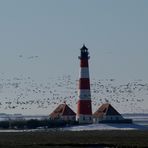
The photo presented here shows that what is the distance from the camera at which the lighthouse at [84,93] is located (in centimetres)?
8338

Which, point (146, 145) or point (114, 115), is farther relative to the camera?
point (114, 115)

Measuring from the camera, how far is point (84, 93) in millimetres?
83500

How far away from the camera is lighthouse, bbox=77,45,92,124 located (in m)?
83.4

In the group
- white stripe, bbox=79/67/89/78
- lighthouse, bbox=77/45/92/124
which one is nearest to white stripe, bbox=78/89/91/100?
lighthouse, bbox=77/45/92/124

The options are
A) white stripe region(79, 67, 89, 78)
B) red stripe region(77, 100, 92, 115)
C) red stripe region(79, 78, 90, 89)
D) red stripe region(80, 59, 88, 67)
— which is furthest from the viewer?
red stripe region(77, 100, 92, 115)

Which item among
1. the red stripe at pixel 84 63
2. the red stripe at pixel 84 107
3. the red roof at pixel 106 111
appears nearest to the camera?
the red stripe at pixel 84 63

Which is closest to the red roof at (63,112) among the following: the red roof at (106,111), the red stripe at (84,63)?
the red roof at (106,111)

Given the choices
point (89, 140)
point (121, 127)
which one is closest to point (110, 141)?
point (89, 140)

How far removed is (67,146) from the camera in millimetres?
49531

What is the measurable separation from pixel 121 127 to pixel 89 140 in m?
28.2

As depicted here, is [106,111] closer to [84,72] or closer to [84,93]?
[84,93]

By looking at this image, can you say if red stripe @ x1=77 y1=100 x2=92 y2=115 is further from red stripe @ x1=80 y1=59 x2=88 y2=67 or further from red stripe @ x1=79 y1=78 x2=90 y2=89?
red stripe @ x1=80 y1=59 x2=88 y2=67

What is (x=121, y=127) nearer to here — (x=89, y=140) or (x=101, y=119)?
(x=101, y=119)

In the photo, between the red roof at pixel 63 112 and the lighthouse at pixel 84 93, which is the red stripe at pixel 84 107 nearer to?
the lighthouse at pixel 84 93
